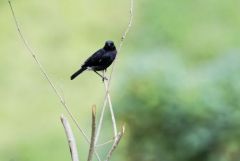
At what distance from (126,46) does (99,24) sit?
93cm

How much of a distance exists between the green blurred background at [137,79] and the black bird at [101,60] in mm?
6201

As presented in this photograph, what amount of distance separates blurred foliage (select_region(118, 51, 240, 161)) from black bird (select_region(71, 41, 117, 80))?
21.4ft

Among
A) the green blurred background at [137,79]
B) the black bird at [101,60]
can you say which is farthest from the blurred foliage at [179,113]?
the black bird at [101,60]

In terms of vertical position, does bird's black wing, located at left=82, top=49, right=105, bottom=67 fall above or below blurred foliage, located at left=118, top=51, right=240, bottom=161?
above

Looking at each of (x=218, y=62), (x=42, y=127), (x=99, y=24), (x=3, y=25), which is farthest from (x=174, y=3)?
(x=218, y=62)

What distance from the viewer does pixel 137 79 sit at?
9.19m

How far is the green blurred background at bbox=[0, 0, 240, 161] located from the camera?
916 centimetres

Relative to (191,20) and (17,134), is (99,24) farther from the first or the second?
(17,134)

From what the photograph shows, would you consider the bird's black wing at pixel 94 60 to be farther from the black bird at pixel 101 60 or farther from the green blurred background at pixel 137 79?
the green blurred background at pixel 137 79

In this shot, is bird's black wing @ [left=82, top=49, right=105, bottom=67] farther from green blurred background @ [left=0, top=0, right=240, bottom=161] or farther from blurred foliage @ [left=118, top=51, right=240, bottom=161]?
blurred foliage @ [left=118, top=51, right=240, bottom=161]

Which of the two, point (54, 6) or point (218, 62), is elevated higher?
point (218, 62)

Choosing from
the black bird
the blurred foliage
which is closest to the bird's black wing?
the black bird

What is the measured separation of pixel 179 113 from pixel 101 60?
21.8 feet

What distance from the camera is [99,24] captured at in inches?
626
